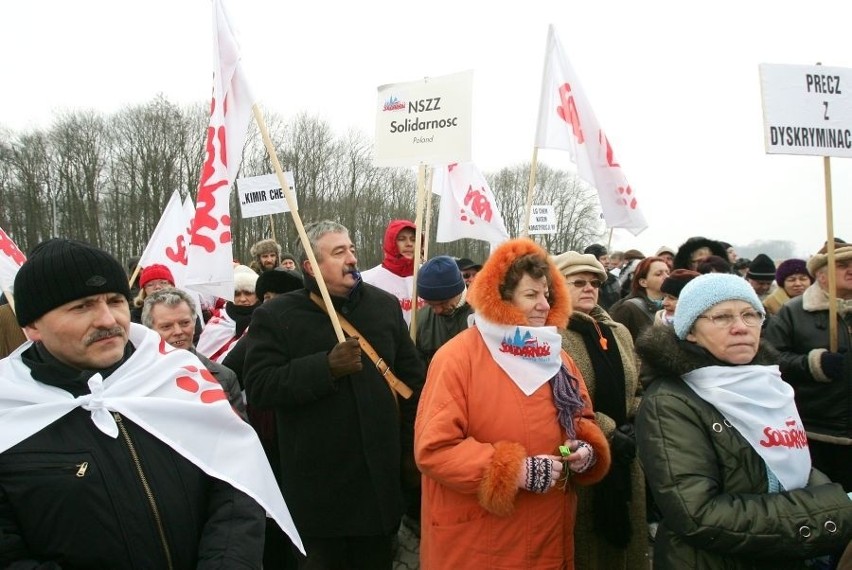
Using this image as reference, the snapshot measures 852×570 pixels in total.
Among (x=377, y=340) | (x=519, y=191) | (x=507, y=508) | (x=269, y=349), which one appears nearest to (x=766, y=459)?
(x=507, y=508)

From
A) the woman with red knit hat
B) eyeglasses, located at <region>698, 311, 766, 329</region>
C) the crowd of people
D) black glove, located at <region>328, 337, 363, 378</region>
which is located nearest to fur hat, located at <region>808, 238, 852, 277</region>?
the crowd of people

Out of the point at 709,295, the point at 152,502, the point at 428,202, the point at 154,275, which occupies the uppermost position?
the point at 428,202

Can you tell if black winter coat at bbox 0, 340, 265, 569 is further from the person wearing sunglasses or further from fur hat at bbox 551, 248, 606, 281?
fur hat at bbox 551, 248, 606, 281

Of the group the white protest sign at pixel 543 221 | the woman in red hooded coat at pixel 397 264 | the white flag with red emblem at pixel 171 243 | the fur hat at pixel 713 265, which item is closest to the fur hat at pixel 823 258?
the fur hat at pixel 713 265

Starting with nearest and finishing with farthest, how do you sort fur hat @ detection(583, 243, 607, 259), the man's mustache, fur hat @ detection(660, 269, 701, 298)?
the man's mustache
fur hat @ detection(660, 269, 701, 298)
fur hat @ detection(583, 243, 607, 259)

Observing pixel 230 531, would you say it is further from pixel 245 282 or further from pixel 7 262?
pixel 245 282

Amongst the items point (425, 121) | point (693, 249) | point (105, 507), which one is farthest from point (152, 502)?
Answer: point (693, 249)

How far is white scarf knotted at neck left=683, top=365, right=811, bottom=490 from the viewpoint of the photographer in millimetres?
2266

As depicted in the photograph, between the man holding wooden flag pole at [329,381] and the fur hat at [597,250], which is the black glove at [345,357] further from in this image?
the fur hat at [597,250]

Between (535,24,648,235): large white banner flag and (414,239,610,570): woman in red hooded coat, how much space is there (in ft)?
8.61

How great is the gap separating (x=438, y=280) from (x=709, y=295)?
2514 mm

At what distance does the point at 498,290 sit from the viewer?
2793mm

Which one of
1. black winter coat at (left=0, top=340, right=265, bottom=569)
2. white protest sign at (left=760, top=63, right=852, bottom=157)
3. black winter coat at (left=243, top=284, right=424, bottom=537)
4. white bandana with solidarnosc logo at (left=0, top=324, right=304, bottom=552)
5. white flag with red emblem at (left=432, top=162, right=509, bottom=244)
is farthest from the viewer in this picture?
white flag with red emblem at (left=432, top=162, right=509, bottom=244)

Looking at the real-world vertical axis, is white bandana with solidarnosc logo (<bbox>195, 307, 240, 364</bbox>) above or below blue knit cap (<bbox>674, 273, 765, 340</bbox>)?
below
